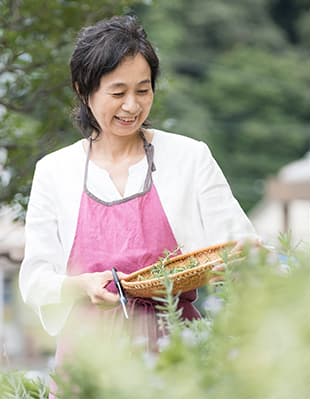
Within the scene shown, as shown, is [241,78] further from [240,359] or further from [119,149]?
[240,359]

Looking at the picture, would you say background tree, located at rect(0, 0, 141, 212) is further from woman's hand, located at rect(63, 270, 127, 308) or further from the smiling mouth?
woman's hand, located at rect(63, 270, 127, 308)

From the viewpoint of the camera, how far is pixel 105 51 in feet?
6.93

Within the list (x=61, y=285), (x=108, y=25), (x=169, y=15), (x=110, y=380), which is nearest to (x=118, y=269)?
(x=61, y=285)

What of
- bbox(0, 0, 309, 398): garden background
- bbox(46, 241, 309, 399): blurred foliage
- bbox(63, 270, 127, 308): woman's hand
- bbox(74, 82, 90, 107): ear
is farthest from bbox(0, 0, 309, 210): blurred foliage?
bbox(46, 241, 309, 399): blurred foliage

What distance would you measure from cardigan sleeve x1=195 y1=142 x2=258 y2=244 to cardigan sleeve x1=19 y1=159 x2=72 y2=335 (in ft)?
0.95

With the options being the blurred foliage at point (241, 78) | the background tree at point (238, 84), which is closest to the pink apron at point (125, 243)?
the blurred foliage at point (241, 78)

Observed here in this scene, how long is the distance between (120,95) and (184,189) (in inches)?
8.7

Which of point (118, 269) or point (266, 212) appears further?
point (266, 212)

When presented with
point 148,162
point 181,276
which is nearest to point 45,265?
point 148,162

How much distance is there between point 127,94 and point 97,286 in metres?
0.38

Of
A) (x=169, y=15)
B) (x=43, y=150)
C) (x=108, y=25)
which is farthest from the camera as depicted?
(x=169, y=15)

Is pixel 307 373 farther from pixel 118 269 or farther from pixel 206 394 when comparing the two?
pixel 118 269

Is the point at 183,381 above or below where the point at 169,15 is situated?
below

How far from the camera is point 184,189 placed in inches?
84.0
